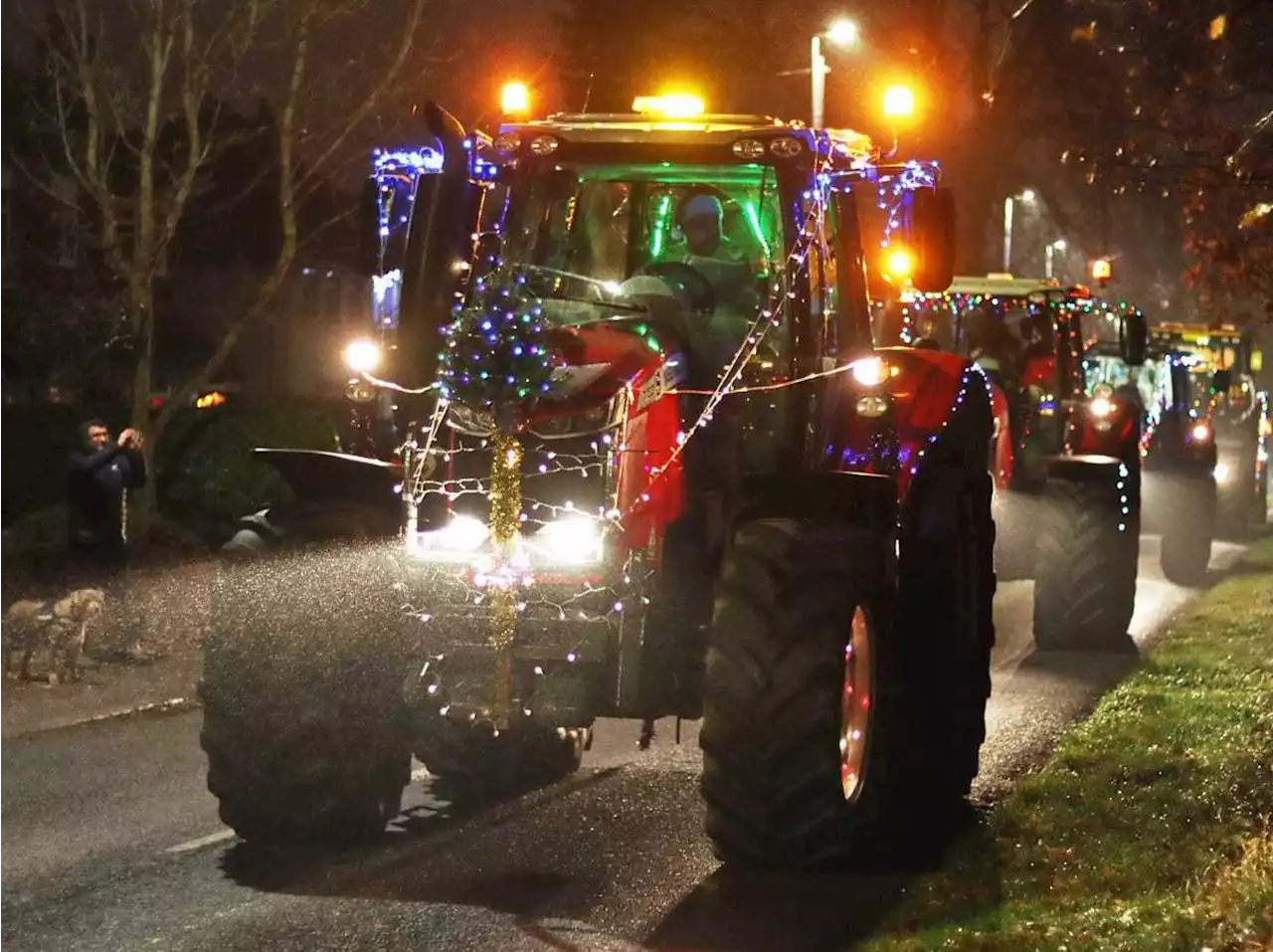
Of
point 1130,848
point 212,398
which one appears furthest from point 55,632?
point 212,398

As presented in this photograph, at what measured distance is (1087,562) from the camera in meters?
15.8

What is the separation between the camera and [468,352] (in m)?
8.20

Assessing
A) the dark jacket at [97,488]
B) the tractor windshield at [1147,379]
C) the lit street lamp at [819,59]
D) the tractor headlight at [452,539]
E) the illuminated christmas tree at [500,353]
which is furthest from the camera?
the tractor windshield at [1147,379]

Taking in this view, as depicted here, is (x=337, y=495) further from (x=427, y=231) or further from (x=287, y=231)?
(x=287, y=231)

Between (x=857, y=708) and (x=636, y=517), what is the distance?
1.34m

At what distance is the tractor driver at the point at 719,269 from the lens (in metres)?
9.18

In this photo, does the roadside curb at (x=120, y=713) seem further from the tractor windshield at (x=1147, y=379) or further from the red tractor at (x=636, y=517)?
the tractor windshield at (x=1147, y=379)

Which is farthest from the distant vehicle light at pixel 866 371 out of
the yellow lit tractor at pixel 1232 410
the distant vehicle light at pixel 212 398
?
the distant vehicle light at pixel 212 398

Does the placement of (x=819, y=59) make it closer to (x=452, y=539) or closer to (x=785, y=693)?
(x=452, y=539)

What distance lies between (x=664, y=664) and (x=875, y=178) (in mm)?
2556

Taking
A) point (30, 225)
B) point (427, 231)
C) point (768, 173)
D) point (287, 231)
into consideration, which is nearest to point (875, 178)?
point (768, 173)

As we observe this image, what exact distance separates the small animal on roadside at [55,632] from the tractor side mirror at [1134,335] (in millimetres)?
9315

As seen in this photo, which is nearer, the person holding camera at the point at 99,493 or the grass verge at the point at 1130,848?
the grass verge at the point at 1130,848

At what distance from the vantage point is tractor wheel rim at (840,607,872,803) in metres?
8.74
